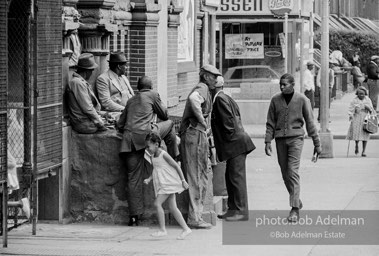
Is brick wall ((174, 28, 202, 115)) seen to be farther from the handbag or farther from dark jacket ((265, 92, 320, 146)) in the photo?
dark jacket ((265, 92, 320, 146))

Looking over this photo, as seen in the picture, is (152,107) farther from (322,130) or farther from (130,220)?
(322,130)

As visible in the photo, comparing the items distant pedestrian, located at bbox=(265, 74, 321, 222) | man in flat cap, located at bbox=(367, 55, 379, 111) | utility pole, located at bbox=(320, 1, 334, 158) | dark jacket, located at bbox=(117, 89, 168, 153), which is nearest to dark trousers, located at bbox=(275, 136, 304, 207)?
distant pedestrian, located at bbox=(265, 74, 321, 222)

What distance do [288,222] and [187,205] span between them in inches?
50.9

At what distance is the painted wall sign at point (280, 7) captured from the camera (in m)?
31.9

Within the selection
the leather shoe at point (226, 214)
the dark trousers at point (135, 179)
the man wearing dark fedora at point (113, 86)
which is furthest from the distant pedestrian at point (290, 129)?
the man wearing dark fedora at point (113, 86)

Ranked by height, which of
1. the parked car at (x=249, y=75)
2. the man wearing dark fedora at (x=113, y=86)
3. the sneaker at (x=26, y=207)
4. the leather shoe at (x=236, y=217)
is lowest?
the leather shoe at (x=236, y=217)

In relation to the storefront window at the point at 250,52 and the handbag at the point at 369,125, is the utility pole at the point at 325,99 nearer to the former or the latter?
the handbag at the point at 369,125

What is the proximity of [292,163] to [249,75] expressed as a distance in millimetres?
20675

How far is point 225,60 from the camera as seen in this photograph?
116 feet

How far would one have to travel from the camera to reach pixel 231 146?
14.1 meters

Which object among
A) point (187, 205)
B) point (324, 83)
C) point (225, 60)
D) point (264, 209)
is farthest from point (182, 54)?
point (225, 60)

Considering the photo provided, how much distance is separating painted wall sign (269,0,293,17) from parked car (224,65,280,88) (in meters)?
2.81

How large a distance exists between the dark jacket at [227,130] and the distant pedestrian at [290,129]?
418 millimetres

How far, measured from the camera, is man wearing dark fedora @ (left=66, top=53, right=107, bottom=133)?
13.7m
